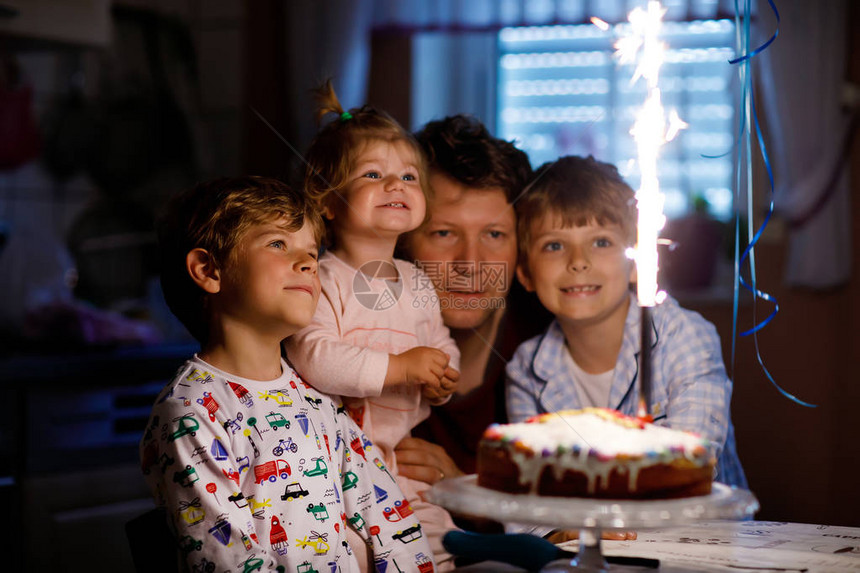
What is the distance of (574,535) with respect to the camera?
3.76 ft

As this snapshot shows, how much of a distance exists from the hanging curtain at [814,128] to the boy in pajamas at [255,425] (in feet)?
6.65

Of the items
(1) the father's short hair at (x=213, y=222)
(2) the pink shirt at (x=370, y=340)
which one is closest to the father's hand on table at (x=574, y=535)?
(2) the pink shirt at (x=370, y=340)

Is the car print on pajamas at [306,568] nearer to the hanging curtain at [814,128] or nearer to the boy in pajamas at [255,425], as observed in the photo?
the boy in pajamas at [255,425]

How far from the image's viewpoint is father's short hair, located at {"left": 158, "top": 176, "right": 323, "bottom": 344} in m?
1.07

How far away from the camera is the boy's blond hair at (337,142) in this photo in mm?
1252

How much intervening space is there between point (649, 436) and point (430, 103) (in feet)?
7.83

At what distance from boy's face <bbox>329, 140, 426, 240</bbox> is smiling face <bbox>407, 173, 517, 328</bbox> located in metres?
0.15

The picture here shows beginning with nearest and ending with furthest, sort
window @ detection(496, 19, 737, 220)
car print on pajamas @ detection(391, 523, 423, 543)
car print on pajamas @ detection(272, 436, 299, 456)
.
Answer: car print on pajamas @ detection(272, 436, 299, 456), car print on pajamas @ detection(391, 523, 423, 543), window @ detection(496, 19, 737, 220)

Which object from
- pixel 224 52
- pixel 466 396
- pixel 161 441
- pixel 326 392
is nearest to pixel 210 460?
pixel 161 441

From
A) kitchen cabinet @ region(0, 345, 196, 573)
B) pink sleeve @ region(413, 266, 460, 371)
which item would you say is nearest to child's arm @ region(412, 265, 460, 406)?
pink sleeve @ region(413, 266, 460, 371)

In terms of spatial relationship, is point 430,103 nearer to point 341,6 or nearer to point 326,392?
point 341,6

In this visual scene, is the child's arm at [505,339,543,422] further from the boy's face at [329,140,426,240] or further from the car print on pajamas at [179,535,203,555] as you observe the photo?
the car print on pajamas at [179,535,203,555]

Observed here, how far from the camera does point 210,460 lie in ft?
3.09

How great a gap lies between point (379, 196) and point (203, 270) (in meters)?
0.29
